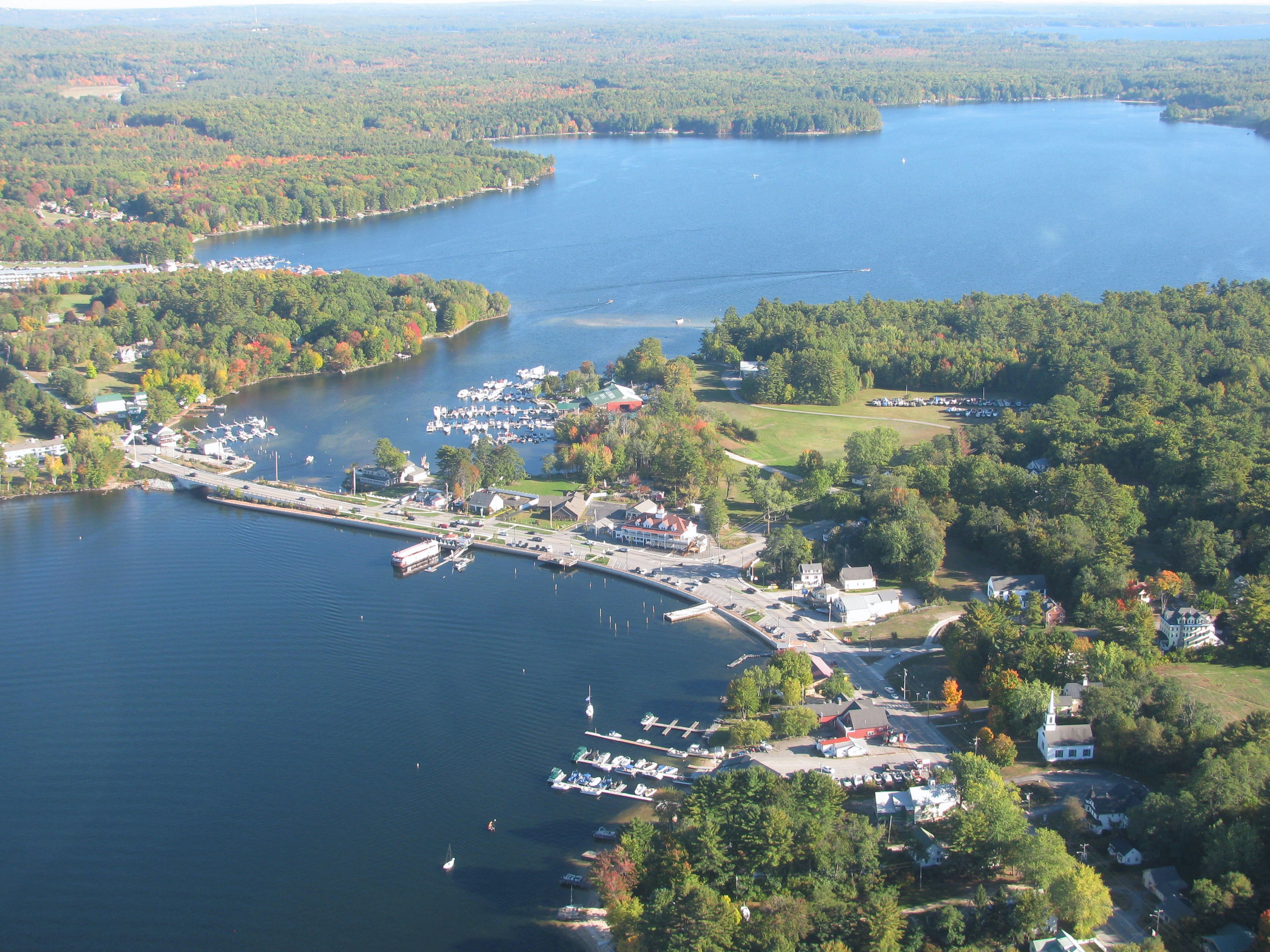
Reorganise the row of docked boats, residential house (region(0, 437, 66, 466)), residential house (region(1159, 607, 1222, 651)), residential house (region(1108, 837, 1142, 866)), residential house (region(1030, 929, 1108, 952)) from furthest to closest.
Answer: residential house (region(0, 437, 66, 466)), residential house (region(1159, 607, 1222, 651)), the row of docked boats, residential house (region(1108, 837, 1142, 866)), residential house (region(1030, 929, 1108, 952))

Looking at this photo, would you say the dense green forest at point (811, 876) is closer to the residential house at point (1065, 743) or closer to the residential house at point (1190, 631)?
the residential house at point (1065, 743)

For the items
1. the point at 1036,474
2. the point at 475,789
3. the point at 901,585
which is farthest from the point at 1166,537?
the point at 475,789

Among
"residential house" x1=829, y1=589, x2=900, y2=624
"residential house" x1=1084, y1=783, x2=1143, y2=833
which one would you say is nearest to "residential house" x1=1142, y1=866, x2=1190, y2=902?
"residential house" x1=1084, y1=783, x2=1143, y2=833

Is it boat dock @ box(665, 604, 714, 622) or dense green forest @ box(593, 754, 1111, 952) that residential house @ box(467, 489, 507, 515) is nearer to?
boat dock @ box(665, 604, 714, 622)

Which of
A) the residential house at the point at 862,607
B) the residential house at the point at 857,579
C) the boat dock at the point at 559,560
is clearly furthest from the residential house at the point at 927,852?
the boat dock at the point at 559,560

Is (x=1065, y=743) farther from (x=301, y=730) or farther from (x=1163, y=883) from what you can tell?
(x=301, y=730)

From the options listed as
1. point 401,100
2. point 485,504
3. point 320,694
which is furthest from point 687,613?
point 401,100

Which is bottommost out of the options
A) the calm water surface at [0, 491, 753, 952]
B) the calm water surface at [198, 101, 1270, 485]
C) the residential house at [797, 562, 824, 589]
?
the calm water surface at [0, 491, 753, 952]
